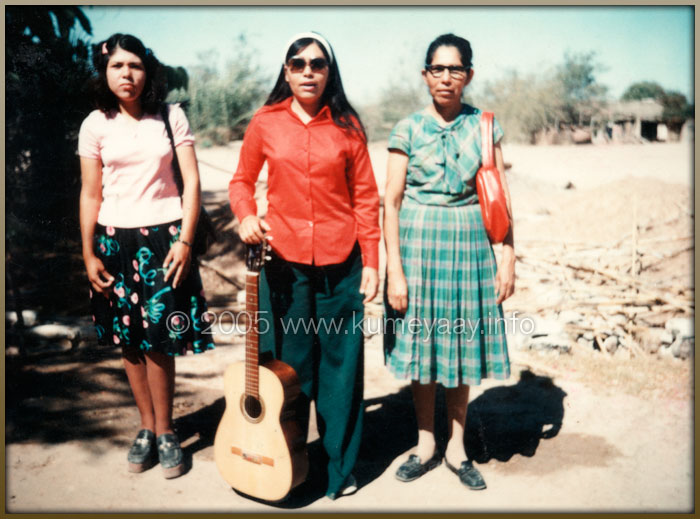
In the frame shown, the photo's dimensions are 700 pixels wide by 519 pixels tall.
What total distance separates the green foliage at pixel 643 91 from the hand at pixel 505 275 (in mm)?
14757

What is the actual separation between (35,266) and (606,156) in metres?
13.6

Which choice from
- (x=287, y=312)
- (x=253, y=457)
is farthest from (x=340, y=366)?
(x=253, y=457)

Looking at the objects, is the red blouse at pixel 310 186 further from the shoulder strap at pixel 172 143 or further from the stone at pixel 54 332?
the stone at pixel 54 332

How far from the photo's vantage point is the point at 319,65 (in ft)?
8.38

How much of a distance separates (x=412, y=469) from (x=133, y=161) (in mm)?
2154

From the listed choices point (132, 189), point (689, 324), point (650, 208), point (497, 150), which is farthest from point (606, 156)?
point (132, 189)

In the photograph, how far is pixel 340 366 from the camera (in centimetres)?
288

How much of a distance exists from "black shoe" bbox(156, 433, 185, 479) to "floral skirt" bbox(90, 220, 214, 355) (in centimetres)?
53

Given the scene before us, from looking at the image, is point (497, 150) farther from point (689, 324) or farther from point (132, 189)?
point (689, 324)

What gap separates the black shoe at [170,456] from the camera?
305cm

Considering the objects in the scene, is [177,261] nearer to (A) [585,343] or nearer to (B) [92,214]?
(B) [92,214]

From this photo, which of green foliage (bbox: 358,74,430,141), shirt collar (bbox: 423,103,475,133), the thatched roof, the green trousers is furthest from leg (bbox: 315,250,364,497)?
the thatched roof

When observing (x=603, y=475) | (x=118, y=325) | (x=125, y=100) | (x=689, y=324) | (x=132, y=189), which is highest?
(x=125, y=100)

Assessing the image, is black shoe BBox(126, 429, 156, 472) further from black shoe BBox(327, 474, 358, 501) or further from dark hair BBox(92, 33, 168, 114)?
dark hair BBox(92, 33, 168, 114)
